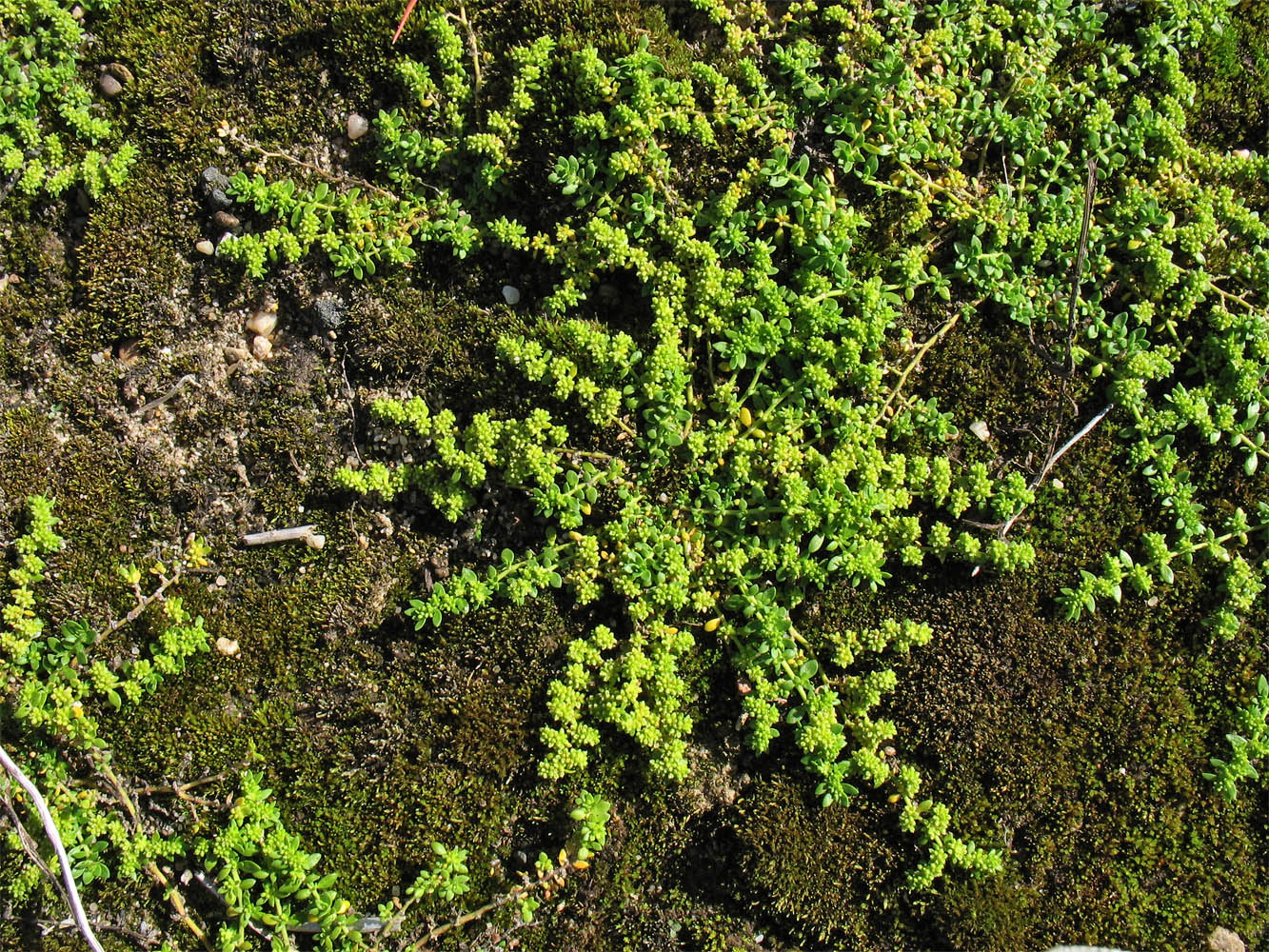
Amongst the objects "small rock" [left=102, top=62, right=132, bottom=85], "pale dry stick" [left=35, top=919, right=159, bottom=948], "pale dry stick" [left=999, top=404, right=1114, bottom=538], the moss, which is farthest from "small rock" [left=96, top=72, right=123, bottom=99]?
"pale dry stick" [left=999, top=404, right=1114, bottom=538]

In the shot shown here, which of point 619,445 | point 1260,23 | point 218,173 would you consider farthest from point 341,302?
point 1260,23

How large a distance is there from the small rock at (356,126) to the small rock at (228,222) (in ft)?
1.88

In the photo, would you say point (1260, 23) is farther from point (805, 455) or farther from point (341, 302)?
point (341, 302)

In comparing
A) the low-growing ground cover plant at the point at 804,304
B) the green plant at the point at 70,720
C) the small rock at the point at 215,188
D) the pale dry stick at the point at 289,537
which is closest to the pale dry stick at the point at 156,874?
the green plant at the point at 70,720

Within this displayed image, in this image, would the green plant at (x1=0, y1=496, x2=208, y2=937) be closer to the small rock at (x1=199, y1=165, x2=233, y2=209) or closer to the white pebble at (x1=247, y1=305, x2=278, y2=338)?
the white pebble at (x1=247, y1=305, x2=278, y2=338)

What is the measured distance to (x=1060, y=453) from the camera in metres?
3.56

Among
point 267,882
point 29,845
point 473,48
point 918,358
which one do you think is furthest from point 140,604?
point 918,358

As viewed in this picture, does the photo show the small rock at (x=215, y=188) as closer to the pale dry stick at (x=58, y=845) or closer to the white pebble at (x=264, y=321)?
the white pebble at (x=264, y=321)

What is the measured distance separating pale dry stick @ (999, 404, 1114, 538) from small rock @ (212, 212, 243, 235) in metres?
3.30

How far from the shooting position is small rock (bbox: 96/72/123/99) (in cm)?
359

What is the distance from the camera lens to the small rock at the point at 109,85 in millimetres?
3590

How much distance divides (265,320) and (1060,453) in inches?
128

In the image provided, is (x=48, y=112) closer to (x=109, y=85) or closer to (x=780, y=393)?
(x=109, y=85)

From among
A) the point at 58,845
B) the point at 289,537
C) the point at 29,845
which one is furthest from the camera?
the point at 289,537
